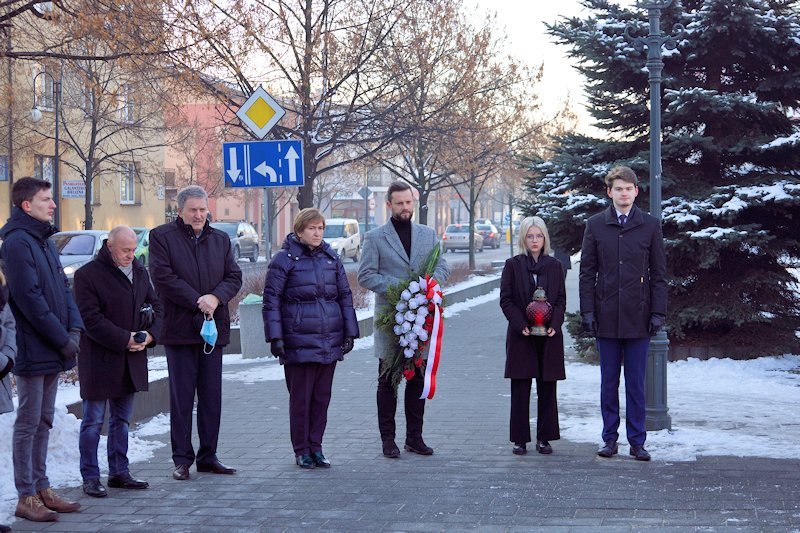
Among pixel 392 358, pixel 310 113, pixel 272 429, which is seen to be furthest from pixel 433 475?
pixel 310 113

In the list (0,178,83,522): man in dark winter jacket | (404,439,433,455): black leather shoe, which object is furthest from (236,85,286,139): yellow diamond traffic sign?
(0,178,83,522): man in dark winter jacket

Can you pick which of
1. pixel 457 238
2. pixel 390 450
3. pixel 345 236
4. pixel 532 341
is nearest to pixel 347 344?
Answer: pixel 390 450

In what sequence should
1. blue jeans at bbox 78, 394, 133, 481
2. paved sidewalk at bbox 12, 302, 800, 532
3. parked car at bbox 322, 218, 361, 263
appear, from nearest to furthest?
1. paved sidewalk at bbox 12, 302, 800, 532
2. blue jeans at bbox 78, 394, 133, 481
3. parked car at bbox 322, 218, 361, 263

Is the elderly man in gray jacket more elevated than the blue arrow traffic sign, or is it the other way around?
the blue arrow traffic sign

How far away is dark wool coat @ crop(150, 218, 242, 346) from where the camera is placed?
7.35m

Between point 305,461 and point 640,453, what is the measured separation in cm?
226

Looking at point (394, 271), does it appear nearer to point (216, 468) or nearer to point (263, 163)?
point (216, 468)

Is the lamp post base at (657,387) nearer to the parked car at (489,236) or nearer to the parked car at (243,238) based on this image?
the parked car at (243,238)

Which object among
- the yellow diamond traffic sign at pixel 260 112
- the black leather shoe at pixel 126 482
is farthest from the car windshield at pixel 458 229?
the black leather shoe at pixel 126 482

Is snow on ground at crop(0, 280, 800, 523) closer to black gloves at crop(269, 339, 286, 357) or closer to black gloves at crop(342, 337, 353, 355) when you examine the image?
black gloves at crop(269, 339, 286, 357)

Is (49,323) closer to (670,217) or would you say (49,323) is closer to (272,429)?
(272,429)

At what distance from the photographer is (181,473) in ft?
24.0

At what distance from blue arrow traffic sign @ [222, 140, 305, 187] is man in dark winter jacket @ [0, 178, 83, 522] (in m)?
5.23

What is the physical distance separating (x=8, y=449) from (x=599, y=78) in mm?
8936
